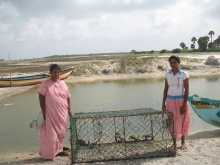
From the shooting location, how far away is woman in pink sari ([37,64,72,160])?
13.9 ft

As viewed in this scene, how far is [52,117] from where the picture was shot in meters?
4.27

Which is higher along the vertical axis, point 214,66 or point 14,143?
point 214,66

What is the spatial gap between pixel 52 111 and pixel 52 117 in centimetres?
11

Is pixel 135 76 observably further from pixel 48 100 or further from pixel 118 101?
pixel 48 100

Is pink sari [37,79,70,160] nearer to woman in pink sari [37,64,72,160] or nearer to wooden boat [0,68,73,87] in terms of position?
woman in pink sari [37,64,72,160]

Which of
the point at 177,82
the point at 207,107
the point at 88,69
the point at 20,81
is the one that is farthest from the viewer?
the point at 88,69

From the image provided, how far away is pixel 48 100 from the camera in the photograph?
4219 mm

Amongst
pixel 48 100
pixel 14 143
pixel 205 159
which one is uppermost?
pixel 48 100

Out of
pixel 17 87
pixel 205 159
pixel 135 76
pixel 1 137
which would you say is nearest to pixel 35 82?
pixel 17 87

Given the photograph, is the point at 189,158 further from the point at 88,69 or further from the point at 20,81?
the point at 88,69

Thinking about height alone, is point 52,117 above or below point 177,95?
below

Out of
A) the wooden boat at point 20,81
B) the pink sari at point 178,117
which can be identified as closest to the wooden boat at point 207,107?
the pink sari at point 178,117

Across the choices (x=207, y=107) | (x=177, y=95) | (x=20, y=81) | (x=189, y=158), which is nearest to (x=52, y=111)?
(x=177, y=95)

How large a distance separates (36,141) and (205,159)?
424 centimetres
